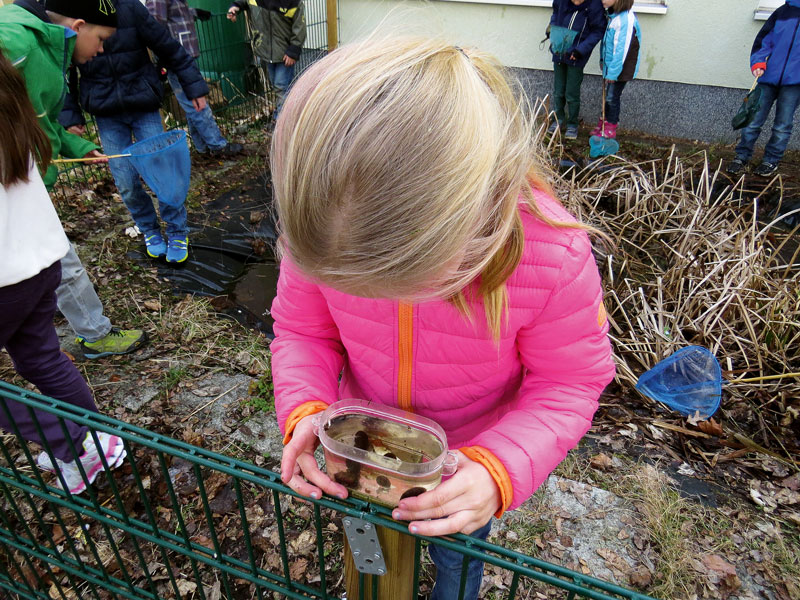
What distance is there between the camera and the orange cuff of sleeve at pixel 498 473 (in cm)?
91

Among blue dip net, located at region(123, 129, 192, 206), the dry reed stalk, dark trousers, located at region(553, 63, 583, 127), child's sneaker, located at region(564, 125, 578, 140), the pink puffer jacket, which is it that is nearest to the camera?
the pink puffer jacket

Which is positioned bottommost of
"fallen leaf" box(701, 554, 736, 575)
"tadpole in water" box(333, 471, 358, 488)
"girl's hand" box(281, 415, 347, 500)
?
"fallen leaf" box(701, 554, 736, 575)

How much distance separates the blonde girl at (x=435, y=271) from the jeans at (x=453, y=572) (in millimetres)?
419

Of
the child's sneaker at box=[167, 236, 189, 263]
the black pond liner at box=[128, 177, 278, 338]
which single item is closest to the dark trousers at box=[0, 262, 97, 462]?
the black pond liner at box=[128, 177, 278, 338]

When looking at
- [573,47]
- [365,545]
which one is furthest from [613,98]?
[365,545]

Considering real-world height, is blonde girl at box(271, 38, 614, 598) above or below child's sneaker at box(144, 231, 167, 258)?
above

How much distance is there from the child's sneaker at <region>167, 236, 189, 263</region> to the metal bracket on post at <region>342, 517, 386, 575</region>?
122 inches

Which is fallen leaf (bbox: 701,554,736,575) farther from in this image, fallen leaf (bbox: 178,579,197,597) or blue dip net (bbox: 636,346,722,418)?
fallen leaf (bbox: 178,579,197,597)

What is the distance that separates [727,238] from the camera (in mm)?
2766

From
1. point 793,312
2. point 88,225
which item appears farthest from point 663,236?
point 88,225

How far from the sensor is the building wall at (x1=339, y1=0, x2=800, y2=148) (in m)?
5.93

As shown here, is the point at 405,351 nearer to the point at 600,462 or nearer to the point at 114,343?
the point at 600,462

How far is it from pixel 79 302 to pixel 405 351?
85.9 inches

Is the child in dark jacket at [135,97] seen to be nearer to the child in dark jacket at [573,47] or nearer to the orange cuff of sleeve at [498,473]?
the orange cuff of sleeve at [498,473]
